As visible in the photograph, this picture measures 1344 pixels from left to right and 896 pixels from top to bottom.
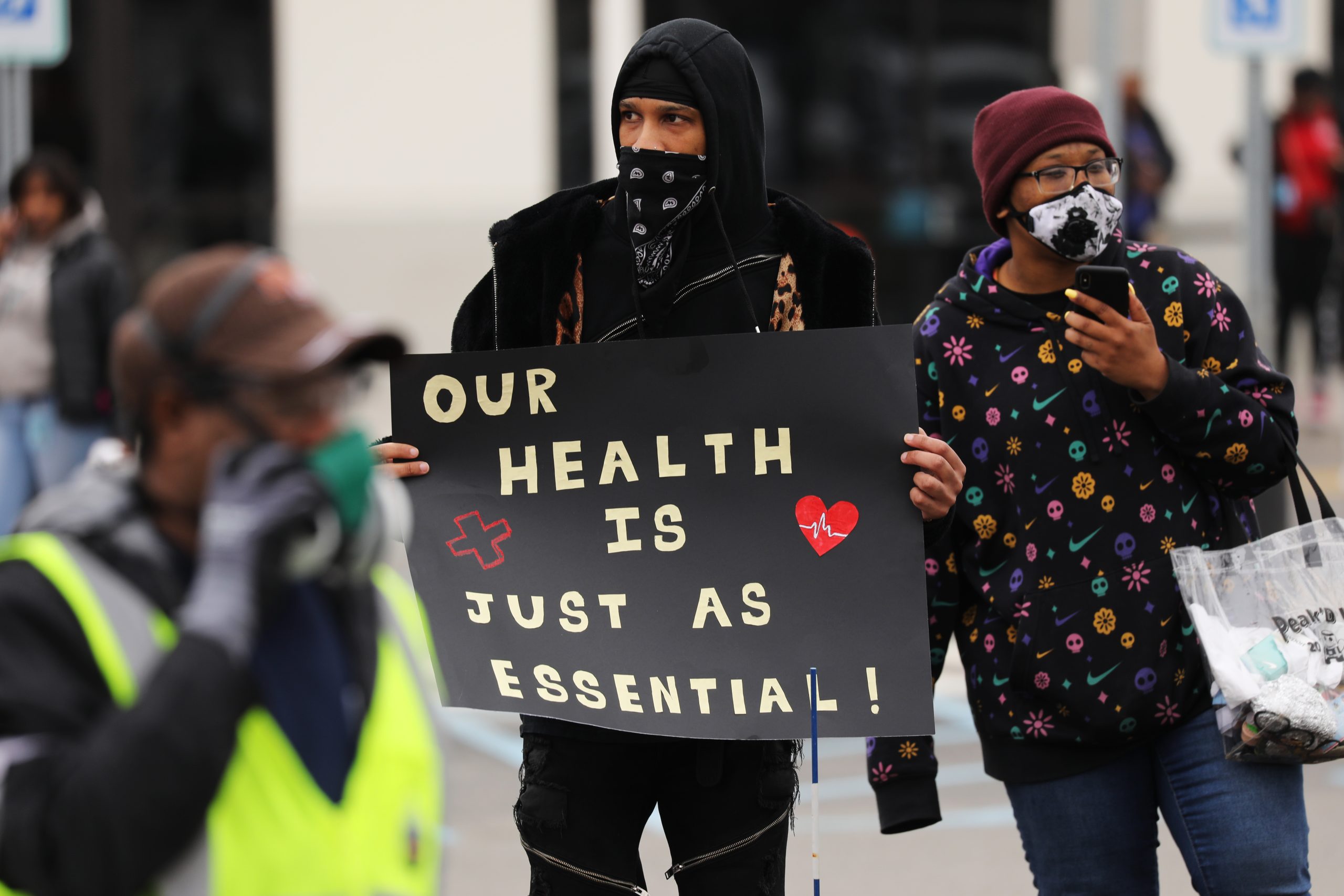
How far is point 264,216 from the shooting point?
15055 mm

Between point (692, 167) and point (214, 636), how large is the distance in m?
1.58

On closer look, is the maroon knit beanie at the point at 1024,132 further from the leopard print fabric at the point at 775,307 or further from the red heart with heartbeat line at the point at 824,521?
the red heart with heartbeat line at the point at 824,521

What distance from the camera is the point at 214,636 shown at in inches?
70.6

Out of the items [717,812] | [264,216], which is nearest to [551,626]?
[717,812]

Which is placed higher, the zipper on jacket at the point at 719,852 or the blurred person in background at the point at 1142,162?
the blurred person in background at the point at 1142,162

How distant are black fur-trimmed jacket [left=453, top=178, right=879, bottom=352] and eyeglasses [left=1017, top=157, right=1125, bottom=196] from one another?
349 mm

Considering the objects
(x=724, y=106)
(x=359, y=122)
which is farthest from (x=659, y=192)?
(x=359, y=122)

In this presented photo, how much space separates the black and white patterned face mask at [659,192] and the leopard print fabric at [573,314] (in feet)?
0.45

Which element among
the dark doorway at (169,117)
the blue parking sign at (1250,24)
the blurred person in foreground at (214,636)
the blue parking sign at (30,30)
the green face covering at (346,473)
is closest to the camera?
the blurred person in foreground at (214,636)

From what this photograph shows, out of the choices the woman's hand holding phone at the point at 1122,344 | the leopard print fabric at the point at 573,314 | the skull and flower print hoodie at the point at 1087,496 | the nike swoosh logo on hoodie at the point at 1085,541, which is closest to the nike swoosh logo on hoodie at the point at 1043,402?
the skull and flower print hoodie at the point at 1087,496

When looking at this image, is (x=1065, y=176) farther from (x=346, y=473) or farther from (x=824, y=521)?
(x=346, y=473)

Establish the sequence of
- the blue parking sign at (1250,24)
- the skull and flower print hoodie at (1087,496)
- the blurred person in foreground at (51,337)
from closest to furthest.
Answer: the skull and flower print hoodie at (1087,496)
the blurred person in foreground at (51,337)
the blue parking sign at (1250,24)

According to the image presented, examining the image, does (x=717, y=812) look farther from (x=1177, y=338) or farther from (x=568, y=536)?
(x=1177, y=338)

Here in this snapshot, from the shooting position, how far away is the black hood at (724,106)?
310 centimetres
